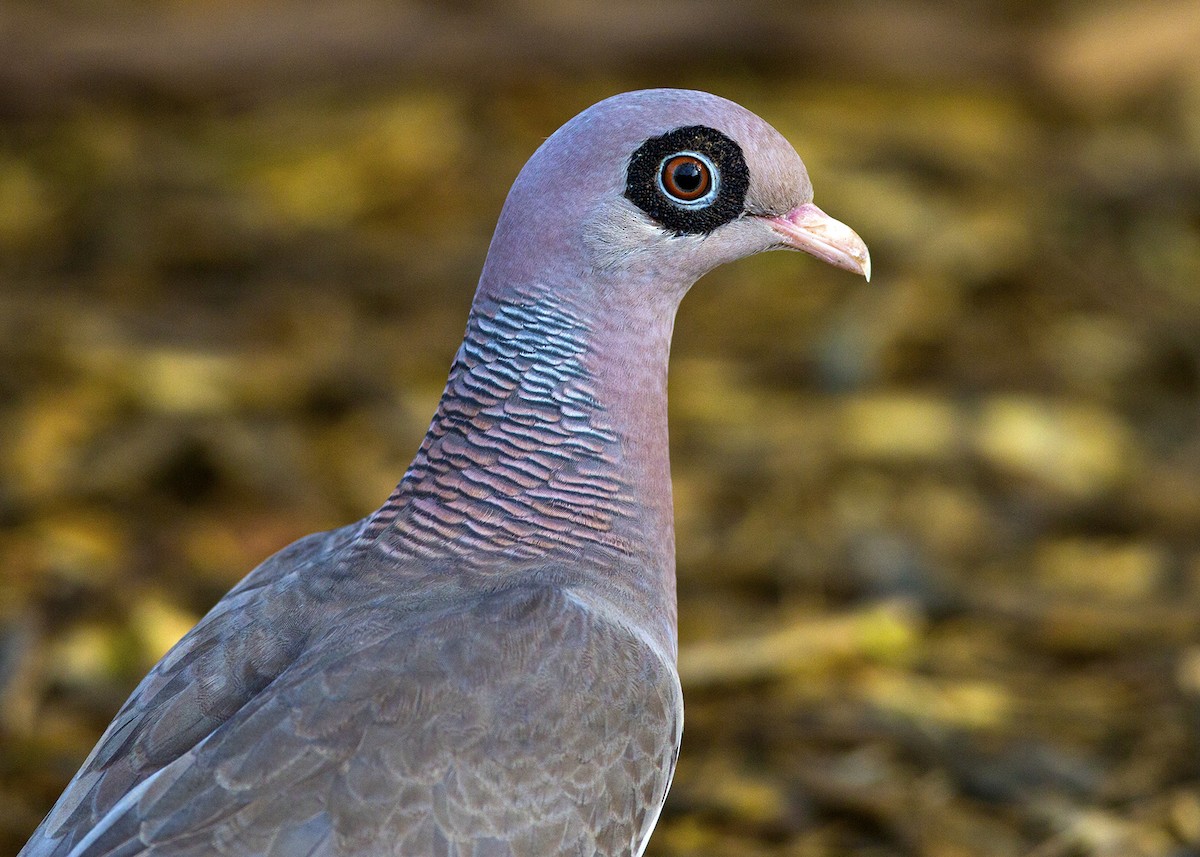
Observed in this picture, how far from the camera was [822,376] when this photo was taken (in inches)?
210

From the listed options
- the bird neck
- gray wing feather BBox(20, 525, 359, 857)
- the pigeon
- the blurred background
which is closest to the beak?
the pigeon

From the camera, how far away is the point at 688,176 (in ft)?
8.57

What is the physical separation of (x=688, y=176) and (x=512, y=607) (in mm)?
807

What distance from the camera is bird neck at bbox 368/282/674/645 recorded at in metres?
2.66

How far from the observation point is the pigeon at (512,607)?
231 centimetres

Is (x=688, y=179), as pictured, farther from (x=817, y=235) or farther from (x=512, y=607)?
(x=512, y=607)

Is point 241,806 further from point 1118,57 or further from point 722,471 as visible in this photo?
point 1118,57

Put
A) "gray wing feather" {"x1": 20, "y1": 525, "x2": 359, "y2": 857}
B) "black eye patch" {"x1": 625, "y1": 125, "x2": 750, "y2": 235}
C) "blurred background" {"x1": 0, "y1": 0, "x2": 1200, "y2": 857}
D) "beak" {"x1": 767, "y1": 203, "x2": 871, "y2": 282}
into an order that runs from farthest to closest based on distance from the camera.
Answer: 1. "blurred background" {"x1": 0, "y1": 0, "x2": 1200, "y2": 857}
2. "beak" {"x1": 767, "y1": 203, "x2": 871, "y2": 282}
3. "black eye patch" {"x1": 625, "y1": 125, "x2": 750, "y2": 235}
4. "gray wing feather" {"x1": 20, "y1": 525, "x2": 359, "y2": 857}

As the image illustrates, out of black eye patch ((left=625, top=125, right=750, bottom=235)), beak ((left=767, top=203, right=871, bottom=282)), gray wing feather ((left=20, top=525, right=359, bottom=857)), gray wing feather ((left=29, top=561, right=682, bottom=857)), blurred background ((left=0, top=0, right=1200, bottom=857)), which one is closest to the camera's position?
gray wing feather ((left=29, top=561, right=682, bottom=857))

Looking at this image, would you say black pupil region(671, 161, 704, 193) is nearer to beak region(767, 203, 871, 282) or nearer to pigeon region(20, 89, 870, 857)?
pigeon region(20, 89, 870, 857)

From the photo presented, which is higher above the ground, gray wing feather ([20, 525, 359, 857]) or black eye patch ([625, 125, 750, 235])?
black eye patch ([625, 125, 750, 235])

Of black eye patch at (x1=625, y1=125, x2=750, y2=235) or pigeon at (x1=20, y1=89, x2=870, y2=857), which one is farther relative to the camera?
black eye patch at (x1=625, y1=125, x2=750, y2=235)

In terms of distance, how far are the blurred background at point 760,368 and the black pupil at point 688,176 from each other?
5.26 ft

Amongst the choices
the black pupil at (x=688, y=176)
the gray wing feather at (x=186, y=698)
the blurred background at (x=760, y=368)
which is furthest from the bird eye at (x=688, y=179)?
the blurred background at (x=760, y=368)
